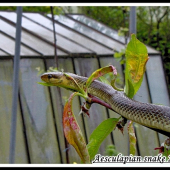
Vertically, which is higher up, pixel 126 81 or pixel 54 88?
pixel 54 88

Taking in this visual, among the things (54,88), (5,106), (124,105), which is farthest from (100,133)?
(54,88)

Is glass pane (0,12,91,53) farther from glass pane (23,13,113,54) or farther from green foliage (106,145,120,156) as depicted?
green foliage (106,145,120,156)

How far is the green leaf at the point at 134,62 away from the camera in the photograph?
21.1 inches

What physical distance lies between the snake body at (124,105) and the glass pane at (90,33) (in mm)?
3273

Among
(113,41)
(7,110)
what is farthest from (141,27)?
(7,110)

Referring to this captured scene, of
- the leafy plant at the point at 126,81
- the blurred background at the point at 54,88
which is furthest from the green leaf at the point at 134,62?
the blurred background at the point at 54,88

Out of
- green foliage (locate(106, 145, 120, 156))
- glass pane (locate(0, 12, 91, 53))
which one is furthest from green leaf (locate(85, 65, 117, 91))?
glass pane (locate(0, 12, 91, 53))

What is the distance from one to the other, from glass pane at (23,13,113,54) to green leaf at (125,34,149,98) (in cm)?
297

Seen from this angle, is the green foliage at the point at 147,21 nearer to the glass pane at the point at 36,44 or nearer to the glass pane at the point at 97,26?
the glass pane at the point at 97,26

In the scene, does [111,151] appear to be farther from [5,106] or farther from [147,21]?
[147,21]

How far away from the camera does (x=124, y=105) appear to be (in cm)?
54

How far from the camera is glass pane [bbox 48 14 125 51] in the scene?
3.96 metres

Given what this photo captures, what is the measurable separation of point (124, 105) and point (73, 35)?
3392mm
